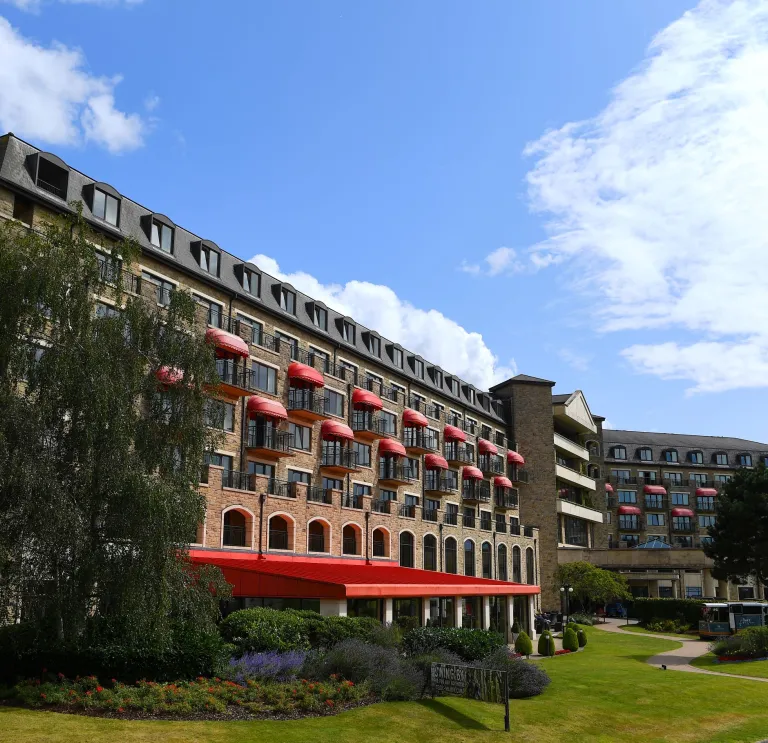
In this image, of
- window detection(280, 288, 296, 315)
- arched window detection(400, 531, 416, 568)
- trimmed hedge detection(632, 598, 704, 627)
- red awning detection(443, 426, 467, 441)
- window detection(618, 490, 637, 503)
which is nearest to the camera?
window detection(280, 288, 296, 315)

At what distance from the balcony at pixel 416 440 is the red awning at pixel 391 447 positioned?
7.62 ft

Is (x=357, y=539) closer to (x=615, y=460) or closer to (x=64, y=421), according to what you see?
(x=64, y=421)

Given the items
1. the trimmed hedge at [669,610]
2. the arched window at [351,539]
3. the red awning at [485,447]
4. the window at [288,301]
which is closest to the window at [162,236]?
the window at [288,301]

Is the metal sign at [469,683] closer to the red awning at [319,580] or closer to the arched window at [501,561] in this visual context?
the red awning at [319,580]

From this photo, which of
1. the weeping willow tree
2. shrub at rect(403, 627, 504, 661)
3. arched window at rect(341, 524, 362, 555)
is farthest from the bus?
the weeping willow tree

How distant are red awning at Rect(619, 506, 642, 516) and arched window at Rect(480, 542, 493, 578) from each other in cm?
4091

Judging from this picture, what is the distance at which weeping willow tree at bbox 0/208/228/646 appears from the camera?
64.1 ft

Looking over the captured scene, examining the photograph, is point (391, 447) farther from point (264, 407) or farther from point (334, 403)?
point (264, 407)

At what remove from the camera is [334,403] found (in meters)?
47.1

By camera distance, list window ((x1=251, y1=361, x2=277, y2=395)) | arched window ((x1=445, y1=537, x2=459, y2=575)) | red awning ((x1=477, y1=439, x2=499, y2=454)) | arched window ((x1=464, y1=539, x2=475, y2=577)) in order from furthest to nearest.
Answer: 1. red awning ((x1=477, y1=439, x2=499, y2=454))
2. arched window ((x1=464, y1=539, x2=475, y2=577))
3. arched window ((x1=445, y1=537, x2=459, y2=575))
4. window ((x1=251, y1=361, x2=277, y2=395))

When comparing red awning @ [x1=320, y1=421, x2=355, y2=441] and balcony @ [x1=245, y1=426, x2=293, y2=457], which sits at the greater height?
red awning @ [x1=320, y1=421, x2=355, y2=441]

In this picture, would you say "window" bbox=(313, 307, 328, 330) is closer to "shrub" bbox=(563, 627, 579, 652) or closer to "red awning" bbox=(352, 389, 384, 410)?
"red awning" bbox=(352, 389, 384, 410)

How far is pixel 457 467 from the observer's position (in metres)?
61.3

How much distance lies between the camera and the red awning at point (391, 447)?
51.0m
